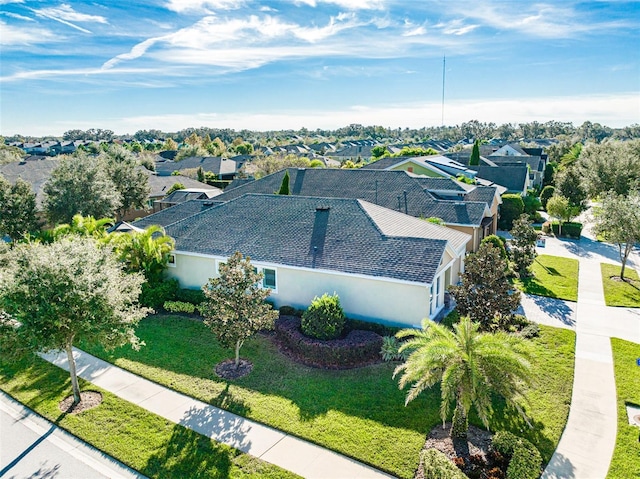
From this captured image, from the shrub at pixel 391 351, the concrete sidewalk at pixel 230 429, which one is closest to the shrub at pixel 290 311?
the shrub at pixel 391 351

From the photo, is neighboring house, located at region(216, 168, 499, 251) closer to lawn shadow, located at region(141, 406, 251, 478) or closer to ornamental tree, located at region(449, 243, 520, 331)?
ornamental tree, located at region(449, 243, 520, 331)

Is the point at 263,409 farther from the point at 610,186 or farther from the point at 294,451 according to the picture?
the point at 610,186

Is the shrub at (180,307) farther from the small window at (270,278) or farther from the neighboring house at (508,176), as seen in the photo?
the neighboring house at (508,176)

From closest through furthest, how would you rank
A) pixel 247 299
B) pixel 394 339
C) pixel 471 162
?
1. pixel 247 299
2. pixel 394 339
3. pixel 471 162

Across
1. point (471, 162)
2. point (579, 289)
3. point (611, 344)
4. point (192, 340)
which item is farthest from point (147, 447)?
point (471, 162)

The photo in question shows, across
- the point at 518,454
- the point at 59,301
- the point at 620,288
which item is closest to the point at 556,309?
the point at 620,288

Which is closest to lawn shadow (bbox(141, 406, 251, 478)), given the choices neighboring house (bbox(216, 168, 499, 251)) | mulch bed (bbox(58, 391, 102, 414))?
mulch bed (bbox(58, 391, 102, 414))
